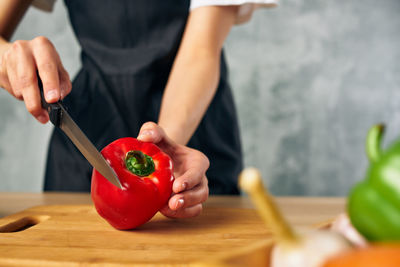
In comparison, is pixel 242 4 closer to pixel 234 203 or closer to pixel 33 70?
pixel 234 203

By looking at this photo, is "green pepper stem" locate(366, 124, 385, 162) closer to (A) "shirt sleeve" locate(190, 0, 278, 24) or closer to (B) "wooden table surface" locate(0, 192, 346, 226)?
(B) "wooden table surface" locate(0, 192, 346, 226)

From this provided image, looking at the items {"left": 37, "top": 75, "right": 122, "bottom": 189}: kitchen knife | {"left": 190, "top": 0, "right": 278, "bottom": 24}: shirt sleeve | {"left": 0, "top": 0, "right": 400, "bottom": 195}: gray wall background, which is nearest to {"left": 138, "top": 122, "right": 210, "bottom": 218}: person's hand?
{"left": 37, "top": 75, "right": 122, "bottom": 189}: kitchen knife

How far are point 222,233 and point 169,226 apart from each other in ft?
0.37

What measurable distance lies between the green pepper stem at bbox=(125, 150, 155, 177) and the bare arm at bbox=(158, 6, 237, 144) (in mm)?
260

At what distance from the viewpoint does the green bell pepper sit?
359 millimetres

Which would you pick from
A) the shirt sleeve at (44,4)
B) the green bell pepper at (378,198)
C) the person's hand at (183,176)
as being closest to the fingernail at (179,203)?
the person's hand at (183,176)

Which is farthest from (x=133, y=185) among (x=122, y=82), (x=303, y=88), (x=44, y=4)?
(x=303, y=88)

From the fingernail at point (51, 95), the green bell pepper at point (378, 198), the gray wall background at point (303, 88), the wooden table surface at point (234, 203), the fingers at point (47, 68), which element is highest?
the green bell pepper at point (378, 198)

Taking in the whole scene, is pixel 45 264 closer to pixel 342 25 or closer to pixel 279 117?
pixel 279 117

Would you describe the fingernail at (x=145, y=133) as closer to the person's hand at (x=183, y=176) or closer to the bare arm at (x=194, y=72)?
the person's hand at (x=183, y=176)

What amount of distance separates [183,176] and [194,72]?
450 mm

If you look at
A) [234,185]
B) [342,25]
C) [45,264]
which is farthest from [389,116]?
[45,264]

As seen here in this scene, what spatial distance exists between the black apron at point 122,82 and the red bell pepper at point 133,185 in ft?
1.66

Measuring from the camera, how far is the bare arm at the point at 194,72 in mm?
1129
